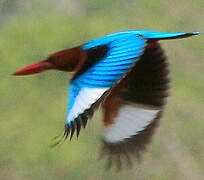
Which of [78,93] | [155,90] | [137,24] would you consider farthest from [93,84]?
[137,24]

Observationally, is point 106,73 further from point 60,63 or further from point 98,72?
point 60,63

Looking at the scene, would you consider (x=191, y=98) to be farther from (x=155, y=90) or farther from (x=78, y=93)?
(x=78, y=93)

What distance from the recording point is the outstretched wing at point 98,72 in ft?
3.46

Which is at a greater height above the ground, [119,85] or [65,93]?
[119,85]

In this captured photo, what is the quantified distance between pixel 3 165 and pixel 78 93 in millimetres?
807

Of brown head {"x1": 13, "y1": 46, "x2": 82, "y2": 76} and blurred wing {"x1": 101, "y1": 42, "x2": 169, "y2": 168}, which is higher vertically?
brown head {"x1": 13, "y1": 46, "x2": 82, "y2": 76}

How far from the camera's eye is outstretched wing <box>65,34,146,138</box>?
3.46 ft

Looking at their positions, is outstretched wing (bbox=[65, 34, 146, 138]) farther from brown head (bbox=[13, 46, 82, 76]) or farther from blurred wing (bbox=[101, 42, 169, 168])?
blurred wing (bbox=[101, 42, 169, 168])

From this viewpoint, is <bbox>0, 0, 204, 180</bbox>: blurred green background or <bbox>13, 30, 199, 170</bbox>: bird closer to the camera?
A: <bbox>13, 30, 199, 170</bbox>: bird

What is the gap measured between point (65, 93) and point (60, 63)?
70 cm

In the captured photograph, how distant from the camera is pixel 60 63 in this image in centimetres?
124

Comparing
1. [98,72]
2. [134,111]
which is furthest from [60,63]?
[134,111]

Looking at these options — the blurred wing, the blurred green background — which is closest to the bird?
the blurred wing

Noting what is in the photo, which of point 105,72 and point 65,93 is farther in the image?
point 65,93
